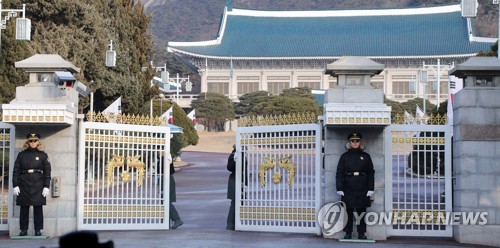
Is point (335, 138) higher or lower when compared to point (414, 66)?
lower

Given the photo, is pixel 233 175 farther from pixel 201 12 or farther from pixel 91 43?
pixel 201 12

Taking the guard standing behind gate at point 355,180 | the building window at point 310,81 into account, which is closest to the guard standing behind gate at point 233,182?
the guard standing behind gate at point 355,180

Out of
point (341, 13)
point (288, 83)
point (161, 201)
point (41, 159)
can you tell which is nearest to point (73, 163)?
point (41, 159)

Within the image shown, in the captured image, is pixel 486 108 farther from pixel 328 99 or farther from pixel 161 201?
pixel 161 201

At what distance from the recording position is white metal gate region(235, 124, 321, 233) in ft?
49.4

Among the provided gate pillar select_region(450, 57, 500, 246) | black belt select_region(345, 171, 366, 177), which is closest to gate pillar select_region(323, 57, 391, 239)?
black belt select_region(345, 171, 366, 177)

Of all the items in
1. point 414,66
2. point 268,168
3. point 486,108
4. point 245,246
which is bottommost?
point 245,246

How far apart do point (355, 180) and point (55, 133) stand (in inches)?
181

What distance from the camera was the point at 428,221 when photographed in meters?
14.7

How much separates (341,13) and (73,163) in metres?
90.4

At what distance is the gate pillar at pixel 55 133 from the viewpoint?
14.7 metres

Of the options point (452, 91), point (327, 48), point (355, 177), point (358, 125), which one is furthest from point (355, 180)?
point (327, 48)

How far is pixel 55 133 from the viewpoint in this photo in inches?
585

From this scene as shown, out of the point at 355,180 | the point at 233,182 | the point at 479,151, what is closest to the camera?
the point at 355,180
